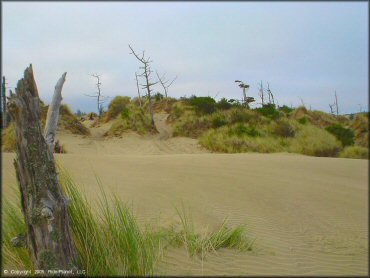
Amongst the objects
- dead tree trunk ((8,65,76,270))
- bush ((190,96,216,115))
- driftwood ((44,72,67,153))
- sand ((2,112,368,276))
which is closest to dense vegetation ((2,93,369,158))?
bush ((190,96,216,115))

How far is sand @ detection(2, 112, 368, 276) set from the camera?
348cm

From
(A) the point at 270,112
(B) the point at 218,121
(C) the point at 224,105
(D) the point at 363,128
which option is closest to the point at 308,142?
(A) the point at 270,112

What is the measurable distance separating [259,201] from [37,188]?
16.5 ft

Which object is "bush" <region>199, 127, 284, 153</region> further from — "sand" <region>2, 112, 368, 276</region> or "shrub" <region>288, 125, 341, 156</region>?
"sand" <region>2, 112, 368, 276</region>

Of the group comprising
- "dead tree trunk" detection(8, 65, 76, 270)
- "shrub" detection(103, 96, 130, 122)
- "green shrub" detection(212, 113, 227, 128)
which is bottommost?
"dead tree trunk" detection(8, 65, 76, 270)

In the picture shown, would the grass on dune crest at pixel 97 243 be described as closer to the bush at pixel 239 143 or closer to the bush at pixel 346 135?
the bush at pixel 346 135

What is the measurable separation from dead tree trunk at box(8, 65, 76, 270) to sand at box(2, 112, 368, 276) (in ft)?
2.69

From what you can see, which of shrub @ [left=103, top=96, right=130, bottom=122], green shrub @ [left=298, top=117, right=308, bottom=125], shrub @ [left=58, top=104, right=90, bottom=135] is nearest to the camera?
green shrub @ [left=298, top=117, right=308, bottom=125]

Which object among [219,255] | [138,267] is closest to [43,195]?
[138,267]

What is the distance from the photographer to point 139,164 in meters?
10.2

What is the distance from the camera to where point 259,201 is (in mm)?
6977

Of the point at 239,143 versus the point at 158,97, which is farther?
the point at 158,97

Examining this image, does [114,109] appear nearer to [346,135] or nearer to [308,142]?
[308,142]

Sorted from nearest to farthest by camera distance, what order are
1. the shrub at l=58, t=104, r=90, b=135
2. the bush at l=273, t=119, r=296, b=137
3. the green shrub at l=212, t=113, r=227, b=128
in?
the bush at l=273, t=119, r=296, b=137
the shrub at l=58, t=104, r=90, b=135
the green shrub at l=212, t=113, r=227, b=128
